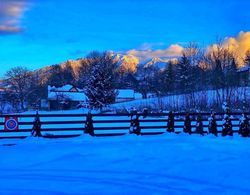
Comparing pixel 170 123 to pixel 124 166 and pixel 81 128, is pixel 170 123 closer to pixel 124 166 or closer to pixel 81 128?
pixel 81 128

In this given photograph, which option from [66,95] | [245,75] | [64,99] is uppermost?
[245,75]

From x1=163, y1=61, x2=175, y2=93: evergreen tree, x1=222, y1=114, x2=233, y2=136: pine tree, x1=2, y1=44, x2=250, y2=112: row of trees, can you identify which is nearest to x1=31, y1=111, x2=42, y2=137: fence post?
x1=222, y1=114, x2=233, y2=136: pine tree

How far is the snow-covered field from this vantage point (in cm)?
912

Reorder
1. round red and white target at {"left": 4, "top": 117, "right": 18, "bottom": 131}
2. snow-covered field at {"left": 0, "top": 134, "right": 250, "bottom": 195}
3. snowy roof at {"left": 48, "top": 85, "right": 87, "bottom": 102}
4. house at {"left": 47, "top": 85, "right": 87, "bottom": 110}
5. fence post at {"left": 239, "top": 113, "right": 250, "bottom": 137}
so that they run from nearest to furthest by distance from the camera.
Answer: snow-covered field at {"left": 0, "top": 134, "right": 250, "bottom": 195}, round red and white target at {"left": 4, "top": 117, "right": 18, "bottom": 131}, fence post at {"left": 239, "top": 113, "right": 250, "bottom": 137}, house at {"left": 47, "top": 85, "right": 87, "bottom": 110}, snowy roof at {"left": 48, "top": 85, "right": 87, "bottom": 102}

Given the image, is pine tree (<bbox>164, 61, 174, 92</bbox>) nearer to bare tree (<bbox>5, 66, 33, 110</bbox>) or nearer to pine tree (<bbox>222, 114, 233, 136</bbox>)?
bare tree (<bbox>5, 66, 33, 110</bbox>)

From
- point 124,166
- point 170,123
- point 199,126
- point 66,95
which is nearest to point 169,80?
point 66,95

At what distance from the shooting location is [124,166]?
11.7 meters

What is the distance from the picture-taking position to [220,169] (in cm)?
1131

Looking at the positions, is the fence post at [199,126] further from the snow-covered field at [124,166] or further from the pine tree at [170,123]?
the snow-covered field at [124,166]

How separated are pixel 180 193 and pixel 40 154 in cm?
622

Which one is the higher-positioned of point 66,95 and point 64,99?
point 66,95

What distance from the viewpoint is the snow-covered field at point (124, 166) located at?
29.9ft

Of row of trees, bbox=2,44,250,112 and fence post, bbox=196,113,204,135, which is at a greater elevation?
row of trees, bbox=2,44,250,112

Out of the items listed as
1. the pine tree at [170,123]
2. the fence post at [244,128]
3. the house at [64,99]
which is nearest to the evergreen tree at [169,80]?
the house at [64,99]
